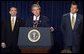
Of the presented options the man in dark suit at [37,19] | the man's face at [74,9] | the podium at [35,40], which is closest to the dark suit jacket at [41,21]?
the man in dark suit at [37,19]

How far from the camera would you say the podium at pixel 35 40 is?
184 inches

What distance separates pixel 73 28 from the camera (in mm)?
4910

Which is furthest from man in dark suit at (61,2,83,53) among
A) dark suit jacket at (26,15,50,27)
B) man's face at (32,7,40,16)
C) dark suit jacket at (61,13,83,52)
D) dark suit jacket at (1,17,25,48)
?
dark suit jacket at (1,17,25,48)

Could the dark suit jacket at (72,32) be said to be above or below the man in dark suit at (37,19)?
below

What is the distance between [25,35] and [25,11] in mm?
382

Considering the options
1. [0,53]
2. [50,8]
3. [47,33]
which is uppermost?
[50,8]

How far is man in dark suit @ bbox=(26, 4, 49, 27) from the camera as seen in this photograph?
4859 millimetres

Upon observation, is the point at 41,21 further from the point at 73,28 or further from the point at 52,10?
the point at 73,28

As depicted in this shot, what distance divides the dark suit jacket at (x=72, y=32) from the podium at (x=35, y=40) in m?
0.29

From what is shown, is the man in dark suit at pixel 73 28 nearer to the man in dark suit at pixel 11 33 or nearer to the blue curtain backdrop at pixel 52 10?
Result: the blue curtain backdrop at pixel 52 10

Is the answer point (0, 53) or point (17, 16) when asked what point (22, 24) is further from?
point (0, 53)

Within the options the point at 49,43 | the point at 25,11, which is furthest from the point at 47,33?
the point at 25,11

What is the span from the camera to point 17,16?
492cm

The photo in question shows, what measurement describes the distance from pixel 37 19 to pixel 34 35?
11.1 inches
